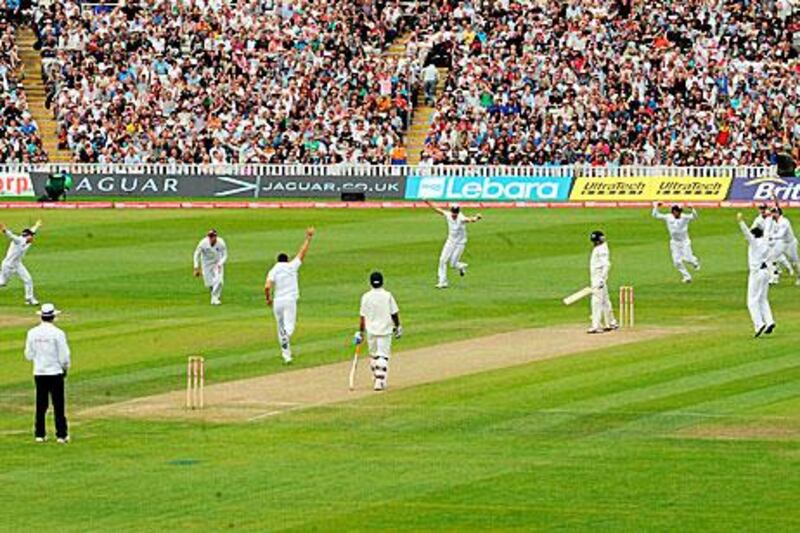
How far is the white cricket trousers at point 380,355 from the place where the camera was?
3541cm

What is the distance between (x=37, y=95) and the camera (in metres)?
91.2

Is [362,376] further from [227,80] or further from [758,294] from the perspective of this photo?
[227,80]

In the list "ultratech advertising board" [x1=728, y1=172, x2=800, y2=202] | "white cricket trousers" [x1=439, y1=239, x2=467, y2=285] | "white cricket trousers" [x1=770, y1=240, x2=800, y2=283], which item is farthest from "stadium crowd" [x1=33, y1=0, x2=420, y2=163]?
"white cricket trousers" [x1=770, y1=240, x2=800, y2=283]

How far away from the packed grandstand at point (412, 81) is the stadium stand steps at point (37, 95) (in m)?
0.40

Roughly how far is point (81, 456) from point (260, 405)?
5.05 meters

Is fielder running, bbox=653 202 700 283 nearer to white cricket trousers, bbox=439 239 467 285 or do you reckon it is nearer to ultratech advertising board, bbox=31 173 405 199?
white cricket trousers, bbox=439 239 467 285

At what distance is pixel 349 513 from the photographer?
25.4 m

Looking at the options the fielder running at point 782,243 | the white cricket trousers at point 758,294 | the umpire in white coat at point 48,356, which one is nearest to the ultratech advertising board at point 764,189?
the fielder running at point 782,243

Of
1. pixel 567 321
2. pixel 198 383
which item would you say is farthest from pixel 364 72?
pixel 198 383

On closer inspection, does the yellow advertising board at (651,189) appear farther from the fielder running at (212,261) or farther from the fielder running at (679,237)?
the fielder running at (212,261)

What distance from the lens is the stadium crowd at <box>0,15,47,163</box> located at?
281ft

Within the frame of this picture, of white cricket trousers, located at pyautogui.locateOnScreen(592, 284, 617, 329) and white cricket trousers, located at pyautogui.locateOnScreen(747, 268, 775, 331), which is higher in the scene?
white cricket trousers, located at pyautogui.locateOnScreen(747, 268, 775, 331)

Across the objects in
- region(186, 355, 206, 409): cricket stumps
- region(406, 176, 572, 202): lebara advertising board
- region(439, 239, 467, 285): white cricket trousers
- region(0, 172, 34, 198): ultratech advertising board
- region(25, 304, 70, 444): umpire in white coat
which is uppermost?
region(25, 304, 70, 444): umpire in white coat

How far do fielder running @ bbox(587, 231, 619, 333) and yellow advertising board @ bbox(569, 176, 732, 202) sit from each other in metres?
33.2
